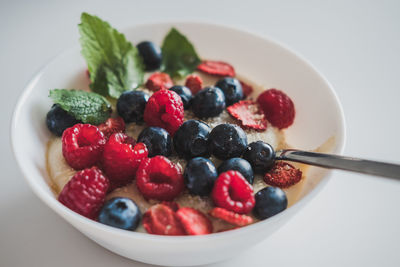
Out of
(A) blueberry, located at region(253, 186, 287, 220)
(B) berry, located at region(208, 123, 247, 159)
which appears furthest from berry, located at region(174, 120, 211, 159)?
(A) blueberry, located at region(253, 186, 287, 220)

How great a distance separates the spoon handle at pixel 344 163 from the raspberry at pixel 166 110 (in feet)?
1.20

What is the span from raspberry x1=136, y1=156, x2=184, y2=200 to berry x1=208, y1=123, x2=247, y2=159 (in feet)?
0.51

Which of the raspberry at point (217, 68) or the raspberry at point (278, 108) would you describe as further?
the raspberry at point (217, 68)

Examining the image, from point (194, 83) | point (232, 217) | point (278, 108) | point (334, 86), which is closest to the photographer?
point (232, 217)

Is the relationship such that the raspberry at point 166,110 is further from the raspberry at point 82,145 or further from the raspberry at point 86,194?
the raspberry at point 86,194

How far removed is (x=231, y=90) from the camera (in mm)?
1600

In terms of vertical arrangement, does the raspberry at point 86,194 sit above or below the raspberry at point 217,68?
below

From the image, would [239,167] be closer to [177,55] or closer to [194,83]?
[194,83]

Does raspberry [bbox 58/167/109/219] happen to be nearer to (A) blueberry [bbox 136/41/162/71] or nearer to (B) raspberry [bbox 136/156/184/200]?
(B) raspberry [bbox 136/156/184/200]

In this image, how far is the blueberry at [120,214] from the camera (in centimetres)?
111

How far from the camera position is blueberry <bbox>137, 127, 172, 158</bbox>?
1.31 metres

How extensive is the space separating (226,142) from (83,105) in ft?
1.79

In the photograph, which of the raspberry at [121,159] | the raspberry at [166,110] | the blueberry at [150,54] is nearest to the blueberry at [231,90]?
the raspberry at [166,110]

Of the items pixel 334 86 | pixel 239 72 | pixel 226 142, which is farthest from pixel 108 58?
pixel 334 86
